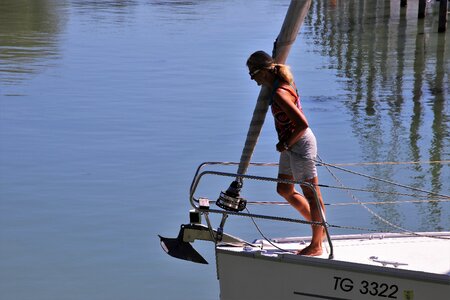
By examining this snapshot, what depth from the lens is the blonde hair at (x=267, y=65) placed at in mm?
8336

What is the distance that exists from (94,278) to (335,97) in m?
12.2

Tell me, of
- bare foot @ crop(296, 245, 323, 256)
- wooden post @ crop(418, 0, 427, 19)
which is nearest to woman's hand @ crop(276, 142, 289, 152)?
bare foot @ crop(296, 245, 323, 256)

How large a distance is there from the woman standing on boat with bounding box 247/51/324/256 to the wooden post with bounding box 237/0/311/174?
15 cm

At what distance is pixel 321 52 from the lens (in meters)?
32.0

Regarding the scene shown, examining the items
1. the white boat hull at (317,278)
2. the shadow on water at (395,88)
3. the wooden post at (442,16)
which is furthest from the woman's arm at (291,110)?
the wooden post at (442,16)

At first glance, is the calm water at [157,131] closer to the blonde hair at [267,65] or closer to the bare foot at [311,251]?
the bare foot at [311,251]

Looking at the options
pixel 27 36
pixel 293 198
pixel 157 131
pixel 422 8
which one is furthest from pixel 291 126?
pixel 422 8

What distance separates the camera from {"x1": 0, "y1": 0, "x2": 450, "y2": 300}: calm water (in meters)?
12.6

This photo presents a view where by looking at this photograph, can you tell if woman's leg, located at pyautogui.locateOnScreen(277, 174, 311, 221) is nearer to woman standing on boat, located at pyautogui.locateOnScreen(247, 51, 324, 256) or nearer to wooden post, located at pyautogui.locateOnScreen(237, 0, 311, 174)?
woman standing on boat, located at pyautogui.locateOnScreen(247, 51, 324, 256)

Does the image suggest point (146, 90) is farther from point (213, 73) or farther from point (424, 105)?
point (424, 105)

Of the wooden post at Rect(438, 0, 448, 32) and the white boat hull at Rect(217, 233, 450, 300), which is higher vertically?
the white boat hull at Rect(217, 233, 450, 300)

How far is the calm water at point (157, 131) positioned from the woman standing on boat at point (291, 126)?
3278 millimetres

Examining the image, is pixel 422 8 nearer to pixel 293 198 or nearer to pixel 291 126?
pixel 293 198

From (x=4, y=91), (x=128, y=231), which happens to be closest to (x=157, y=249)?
(x=128, y=231)
